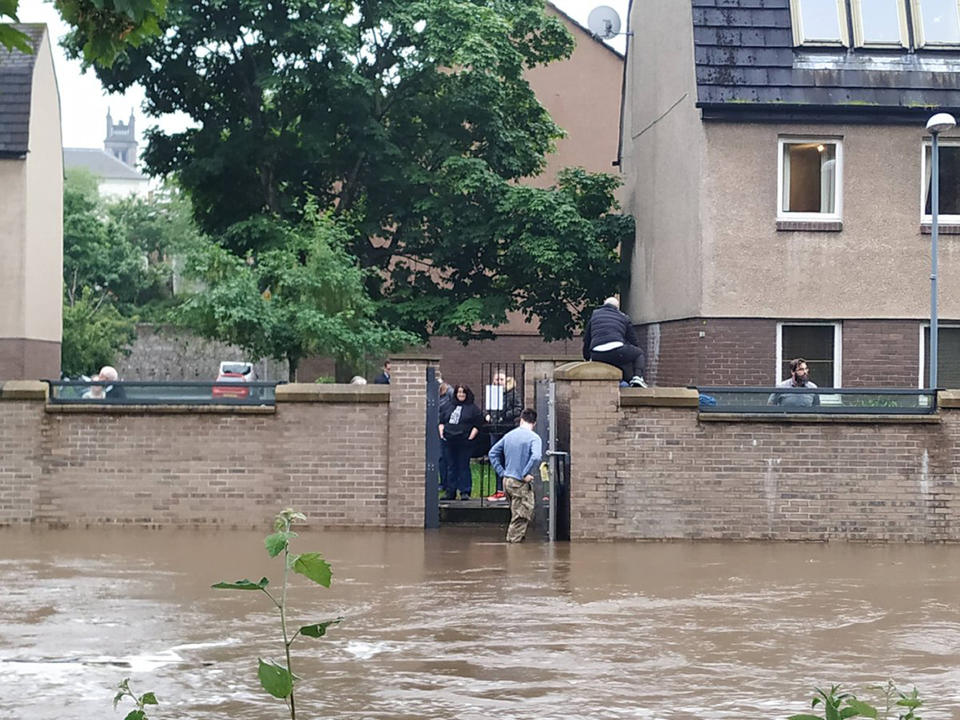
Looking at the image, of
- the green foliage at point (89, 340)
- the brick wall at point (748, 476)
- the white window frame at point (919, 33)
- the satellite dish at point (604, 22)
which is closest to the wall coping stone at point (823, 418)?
the brick wall at point (748, 476)

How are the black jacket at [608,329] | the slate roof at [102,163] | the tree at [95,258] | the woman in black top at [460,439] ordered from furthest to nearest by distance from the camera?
the slate roof at [102,163] → the tree at [95,258] → the woman in black top at [460,439] → the black jacket at [608,329]

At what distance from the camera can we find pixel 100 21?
536 centimetres

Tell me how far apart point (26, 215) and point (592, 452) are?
48.7 feet

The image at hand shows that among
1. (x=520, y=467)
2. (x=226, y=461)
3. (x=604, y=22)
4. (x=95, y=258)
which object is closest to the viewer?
(x=520, y=467)

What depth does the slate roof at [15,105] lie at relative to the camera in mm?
27250

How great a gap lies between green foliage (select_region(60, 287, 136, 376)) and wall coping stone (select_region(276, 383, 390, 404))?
89.8ft

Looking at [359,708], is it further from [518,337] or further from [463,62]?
[518,337]

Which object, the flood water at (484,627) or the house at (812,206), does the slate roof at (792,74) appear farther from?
the flood water at (484,627)

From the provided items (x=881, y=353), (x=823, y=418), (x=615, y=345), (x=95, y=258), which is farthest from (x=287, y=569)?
(x=95, y=258)

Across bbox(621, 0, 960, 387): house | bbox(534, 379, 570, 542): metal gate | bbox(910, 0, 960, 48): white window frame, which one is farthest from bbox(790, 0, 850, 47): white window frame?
bbox(534, 379, 570, 542): metal gate

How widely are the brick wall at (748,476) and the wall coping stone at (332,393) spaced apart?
228 cm

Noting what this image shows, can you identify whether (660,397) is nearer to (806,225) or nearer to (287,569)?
(806,225)

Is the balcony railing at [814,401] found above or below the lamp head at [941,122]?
below

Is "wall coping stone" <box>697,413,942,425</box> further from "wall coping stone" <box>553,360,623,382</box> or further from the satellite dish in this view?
the satellite dish
